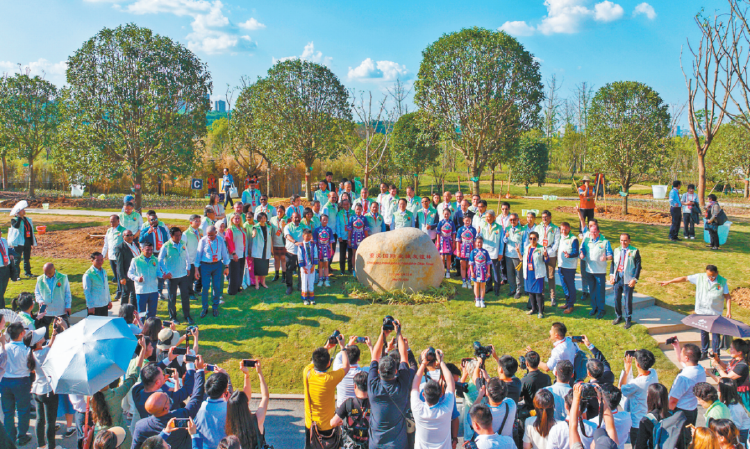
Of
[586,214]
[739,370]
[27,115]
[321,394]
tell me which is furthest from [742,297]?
[27,115]

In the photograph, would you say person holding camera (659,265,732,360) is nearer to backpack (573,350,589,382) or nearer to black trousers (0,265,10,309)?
backpack (573,350,589,382)

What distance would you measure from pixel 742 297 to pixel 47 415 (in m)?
12.8

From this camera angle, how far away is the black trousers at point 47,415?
5.58 meters

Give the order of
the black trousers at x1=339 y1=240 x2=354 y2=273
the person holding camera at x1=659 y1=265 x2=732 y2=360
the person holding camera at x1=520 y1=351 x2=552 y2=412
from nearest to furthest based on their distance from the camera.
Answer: the person holding camera at x1=520 y1=351 x2=552 y2=412
the person holding camera at x1=659 y1=265 x2=732 y2=360
the black trousers at x1=339 y1=240 x2=354 y2=273

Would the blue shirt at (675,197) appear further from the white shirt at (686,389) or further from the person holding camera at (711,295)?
the white shirt at (686,389)

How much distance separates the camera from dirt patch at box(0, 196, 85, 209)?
1010 inches

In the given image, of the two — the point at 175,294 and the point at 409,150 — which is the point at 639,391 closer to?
the point at 175,294

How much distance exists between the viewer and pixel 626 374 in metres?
5.26

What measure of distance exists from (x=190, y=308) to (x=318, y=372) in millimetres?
6252

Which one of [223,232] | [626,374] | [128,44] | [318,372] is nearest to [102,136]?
[128,44]

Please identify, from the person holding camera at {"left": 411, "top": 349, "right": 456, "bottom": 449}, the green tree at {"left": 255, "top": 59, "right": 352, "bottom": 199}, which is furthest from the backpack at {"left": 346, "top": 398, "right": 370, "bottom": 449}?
the green tree at {"left": 255, "top": 59, "right": 352, "bottom": 199}

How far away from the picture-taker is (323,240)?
34.0 feet

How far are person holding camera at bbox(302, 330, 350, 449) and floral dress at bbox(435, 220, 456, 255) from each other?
667 cm

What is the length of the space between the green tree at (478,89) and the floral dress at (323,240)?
8264 mm
